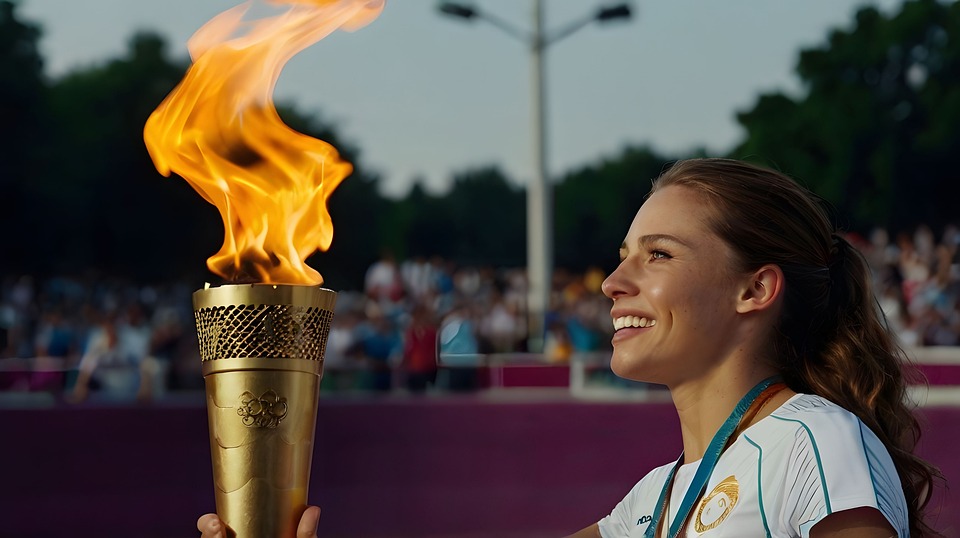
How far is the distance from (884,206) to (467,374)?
2966 centimetres

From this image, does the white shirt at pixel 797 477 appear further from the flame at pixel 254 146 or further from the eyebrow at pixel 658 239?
the flame at pixel 254 146

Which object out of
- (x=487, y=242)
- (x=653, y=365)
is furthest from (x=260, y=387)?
(x=487, y=242)

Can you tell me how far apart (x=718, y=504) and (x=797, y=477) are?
0.54 feet

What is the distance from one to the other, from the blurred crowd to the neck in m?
8.18

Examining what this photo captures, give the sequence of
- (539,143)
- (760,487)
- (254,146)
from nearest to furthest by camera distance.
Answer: (760,487), (254,146), (539,143)

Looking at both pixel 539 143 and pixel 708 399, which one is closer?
pixel 708 399

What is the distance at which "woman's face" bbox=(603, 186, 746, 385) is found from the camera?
2.71 metres

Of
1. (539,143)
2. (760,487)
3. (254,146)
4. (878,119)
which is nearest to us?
(760,487)

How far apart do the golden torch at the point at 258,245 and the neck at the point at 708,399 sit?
30.0 inches

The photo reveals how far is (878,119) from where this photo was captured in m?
42.1

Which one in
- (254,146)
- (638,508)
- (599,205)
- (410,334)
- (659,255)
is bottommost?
(410,334)

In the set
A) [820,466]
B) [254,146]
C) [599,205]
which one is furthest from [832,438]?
[599,205]

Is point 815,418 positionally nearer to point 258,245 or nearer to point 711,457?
point 711,457

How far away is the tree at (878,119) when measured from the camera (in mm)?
41031
